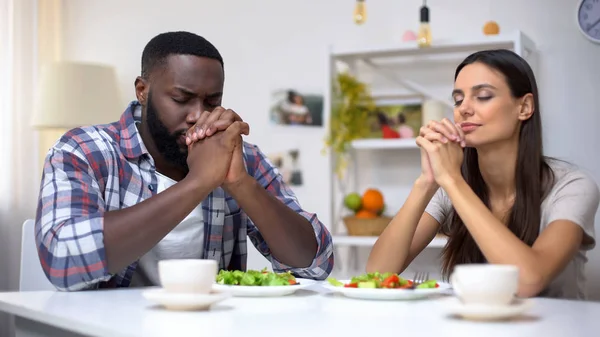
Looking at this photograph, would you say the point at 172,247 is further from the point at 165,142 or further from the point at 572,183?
the point at 572,183

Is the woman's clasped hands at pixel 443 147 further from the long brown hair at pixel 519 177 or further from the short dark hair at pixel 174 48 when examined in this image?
the short dark hair at pixel 174 48

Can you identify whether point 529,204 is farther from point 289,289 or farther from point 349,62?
point 349,62

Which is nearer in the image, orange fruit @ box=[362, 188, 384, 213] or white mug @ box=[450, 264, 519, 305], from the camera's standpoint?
white mug @ box=[450, 264, 519, 305]

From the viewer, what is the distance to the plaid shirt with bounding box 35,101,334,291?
144 cm

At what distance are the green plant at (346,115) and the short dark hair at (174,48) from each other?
1.21 metres

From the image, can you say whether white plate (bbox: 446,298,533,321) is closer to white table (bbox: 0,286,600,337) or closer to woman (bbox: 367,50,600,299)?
white table (bbox: 0,286,600,337)

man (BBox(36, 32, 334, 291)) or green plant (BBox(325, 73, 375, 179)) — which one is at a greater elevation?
green plant (BBox(325, 73, 375, 179))

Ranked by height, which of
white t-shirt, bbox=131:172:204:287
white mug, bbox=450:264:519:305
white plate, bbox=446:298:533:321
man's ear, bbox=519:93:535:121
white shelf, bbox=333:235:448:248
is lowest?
white shelf, bbox=333:235:448:248

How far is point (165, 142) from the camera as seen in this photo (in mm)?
1798

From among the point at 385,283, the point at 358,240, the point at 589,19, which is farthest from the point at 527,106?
the point at 589,19

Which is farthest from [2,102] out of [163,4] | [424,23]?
[424,23]

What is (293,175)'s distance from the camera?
3432mm

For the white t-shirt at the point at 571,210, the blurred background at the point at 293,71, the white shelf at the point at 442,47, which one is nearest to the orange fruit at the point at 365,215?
the blurred background at the point at 293,71

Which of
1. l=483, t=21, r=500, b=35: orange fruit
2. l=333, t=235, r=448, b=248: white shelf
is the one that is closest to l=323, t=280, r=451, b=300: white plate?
l=333, t=235, r=448, b=248: white shelf
